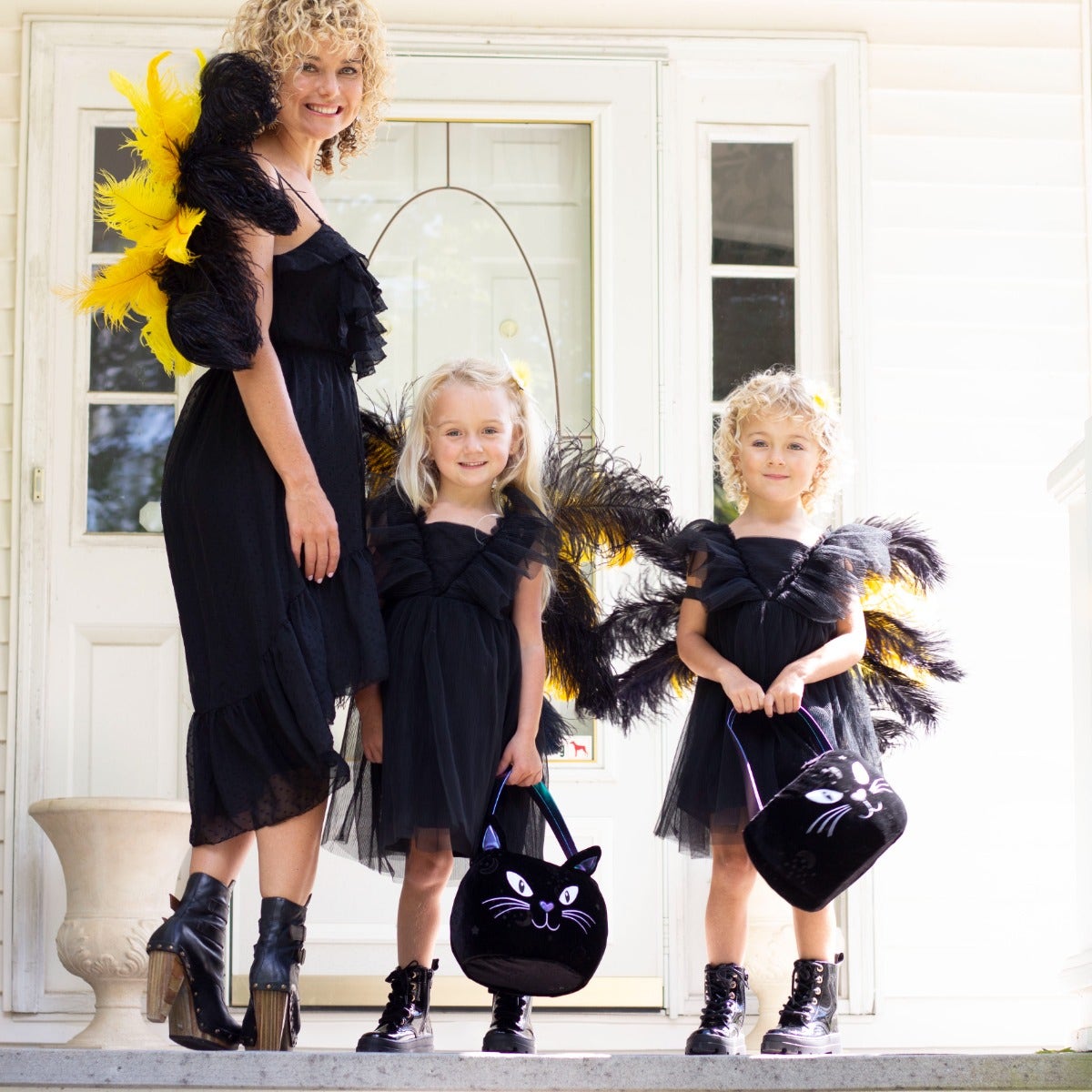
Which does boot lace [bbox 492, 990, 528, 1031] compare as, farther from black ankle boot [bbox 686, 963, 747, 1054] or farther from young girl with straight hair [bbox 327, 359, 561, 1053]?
black ankle boot [bbox 686, 963, 747, 1054]

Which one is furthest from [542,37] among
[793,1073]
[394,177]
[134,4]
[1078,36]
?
[793,1073]

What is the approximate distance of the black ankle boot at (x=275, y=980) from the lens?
7.96ft

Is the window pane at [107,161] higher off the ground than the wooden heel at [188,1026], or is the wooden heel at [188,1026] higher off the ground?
the window pane at [107,161]

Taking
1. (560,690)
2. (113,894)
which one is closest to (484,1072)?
(560,690)

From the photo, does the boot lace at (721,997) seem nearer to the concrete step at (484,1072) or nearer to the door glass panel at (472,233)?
the concrete step at (484,1072)

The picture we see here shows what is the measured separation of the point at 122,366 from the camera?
4.51m

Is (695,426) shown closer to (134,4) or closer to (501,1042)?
(134,4)

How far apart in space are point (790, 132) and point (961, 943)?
87.6 inches

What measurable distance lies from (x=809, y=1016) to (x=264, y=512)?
1.27 metres

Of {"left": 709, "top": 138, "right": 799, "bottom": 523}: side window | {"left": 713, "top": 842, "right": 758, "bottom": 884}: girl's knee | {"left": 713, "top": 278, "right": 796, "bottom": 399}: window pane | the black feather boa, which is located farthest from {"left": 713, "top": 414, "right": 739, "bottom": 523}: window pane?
the black feather boa

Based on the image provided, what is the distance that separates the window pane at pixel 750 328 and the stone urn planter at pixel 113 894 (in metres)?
1.85

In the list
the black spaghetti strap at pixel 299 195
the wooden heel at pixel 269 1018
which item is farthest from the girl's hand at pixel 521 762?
the black spaghetti strap at pixel 299 195

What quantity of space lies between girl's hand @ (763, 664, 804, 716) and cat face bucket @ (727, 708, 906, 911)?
0.95 ft

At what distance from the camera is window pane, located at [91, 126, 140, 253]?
14.8ft
